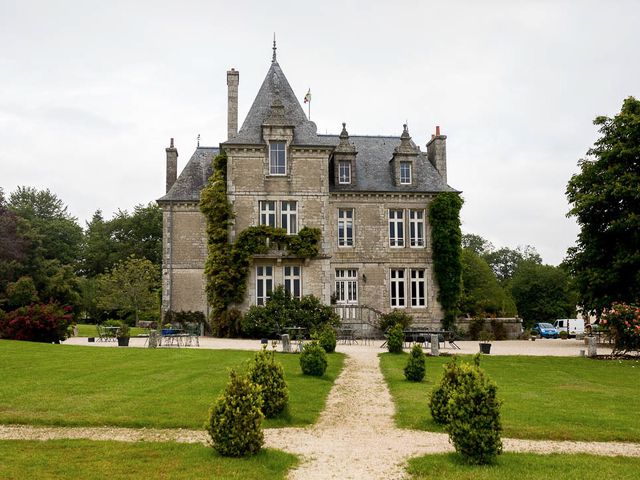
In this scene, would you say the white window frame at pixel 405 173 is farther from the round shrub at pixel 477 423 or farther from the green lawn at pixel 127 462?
the green lawn at pixel 127 462

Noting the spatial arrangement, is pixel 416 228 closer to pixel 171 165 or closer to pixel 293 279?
pixel 293 279

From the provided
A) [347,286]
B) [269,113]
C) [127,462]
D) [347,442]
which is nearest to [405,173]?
[347,286]

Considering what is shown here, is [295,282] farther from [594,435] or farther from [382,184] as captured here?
[594,435]

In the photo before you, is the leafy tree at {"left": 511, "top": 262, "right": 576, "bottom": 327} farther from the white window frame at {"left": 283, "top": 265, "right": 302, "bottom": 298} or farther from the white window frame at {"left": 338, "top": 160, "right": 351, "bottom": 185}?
the white window frame at {"left": 283, "top": 265, "right": 302, "bottom": 298}

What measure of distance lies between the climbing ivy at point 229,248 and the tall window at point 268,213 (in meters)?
0.74

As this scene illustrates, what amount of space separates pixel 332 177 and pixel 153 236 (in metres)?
32.7

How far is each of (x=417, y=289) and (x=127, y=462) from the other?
25.6m

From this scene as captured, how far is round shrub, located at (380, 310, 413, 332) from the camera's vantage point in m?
30.1

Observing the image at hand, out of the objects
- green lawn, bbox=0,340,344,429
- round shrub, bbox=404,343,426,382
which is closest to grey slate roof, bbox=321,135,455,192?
green lawn, bbox=0,340,344,429

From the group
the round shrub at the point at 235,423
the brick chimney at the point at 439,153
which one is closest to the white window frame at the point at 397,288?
the brick chimney at the point at 439,153

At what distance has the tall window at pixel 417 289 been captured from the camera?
3206 cm

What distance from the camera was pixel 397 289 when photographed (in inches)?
1265

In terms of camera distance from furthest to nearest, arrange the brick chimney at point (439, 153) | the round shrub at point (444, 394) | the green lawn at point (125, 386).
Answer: the brick chimney at point (439, 153) → the green lawn at point (125, 386) → the round shrub at point (444, 394)

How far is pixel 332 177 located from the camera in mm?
32969
